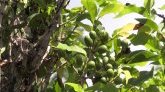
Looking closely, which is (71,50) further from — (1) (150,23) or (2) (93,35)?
(1) (150,23)

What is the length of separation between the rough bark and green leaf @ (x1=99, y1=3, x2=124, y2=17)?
485mm

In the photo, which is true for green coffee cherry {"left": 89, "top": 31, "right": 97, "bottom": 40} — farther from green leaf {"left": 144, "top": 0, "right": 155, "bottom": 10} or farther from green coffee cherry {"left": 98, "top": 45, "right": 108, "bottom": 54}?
green leaf {"left": 144, "top": 0, "right": 155, "bottom": 10}

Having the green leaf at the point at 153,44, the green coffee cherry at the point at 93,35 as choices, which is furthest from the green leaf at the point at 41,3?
the green leaf at the point at 153,44

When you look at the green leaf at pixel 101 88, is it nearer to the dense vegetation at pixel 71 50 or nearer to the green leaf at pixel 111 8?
the dense vegetation at pixel 71 50

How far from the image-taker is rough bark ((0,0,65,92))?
7.07 feet

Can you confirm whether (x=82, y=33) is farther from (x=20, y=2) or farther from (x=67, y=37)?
(x=20, y=2)

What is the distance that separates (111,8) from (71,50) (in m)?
0.57

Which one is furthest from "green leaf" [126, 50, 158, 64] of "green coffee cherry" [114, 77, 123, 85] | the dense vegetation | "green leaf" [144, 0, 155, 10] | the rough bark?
the rough bark

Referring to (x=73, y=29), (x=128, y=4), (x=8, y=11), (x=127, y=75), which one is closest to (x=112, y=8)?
(x=128, y=4)

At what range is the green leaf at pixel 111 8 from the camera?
2.62 m

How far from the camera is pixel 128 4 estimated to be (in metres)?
2.55

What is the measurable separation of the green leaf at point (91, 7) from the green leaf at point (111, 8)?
0.09 meters

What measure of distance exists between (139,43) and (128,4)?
10.9 inches

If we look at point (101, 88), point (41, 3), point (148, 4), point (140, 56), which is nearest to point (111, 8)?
point (148, 4)
